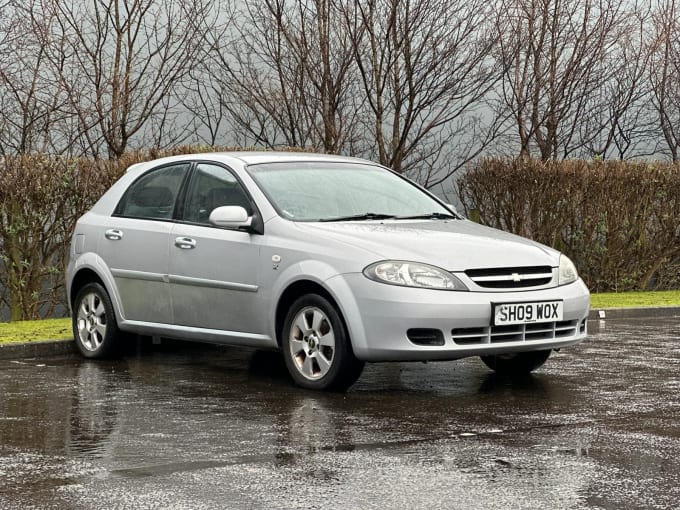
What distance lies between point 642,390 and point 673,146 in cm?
2256

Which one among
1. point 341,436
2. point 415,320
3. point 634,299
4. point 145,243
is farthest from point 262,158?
point 634,299

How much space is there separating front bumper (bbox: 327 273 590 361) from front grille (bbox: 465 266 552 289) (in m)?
0.09

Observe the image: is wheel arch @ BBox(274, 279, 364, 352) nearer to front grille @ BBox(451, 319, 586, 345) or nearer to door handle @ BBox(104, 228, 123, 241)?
front grille @ BBox(451, 319, 586, 345)

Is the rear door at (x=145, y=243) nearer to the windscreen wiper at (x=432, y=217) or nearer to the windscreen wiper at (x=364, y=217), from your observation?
the windscreen wiper at (x=364, y=217)

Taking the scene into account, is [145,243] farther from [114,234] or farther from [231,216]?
[231,216]

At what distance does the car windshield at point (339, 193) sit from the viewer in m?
9.66

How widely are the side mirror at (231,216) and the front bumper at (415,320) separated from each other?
1009 millimetres

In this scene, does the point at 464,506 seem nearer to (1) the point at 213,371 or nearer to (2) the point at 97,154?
(1) the point at 213,371

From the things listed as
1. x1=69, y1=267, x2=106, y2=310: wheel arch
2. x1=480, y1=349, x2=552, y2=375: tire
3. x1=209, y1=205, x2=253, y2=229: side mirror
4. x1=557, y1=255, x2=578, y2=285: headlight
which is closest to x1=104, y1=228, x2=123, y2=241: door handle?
x1=69, y1=267, x2=106, y2=310: wheel arch

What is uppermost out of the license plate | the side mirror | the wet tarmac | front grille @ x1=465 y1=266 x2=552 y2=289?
the side mirror

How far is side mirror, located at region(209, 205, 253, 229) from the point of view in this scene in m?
9.43

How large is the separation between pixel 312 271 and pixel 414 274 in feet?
2.44

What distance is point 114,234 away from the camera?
1081cm

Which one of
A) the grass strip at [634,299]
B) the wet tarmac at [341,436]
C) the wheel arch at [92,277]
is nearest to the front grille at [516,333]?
the wet tarmac at [341,436]
